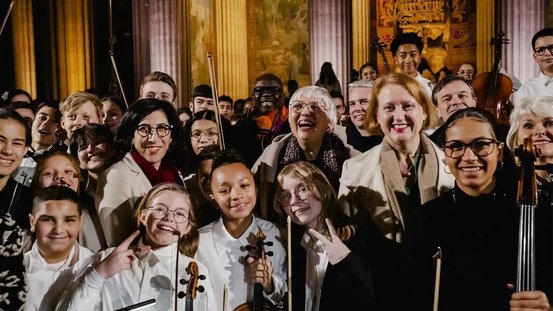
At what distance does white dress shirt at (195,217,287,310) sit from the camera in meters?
3.65

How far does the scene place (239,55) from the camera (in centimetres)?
1759

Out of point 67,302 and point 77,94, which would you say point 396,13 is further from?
point 67,302

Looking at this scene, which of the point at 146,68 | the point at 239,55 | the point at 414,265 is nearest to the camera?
the point at 414,265

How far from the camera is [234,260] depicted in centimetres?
370

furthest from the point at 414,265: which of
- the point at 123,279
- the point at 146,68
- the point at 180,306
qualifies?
the point at 146,68

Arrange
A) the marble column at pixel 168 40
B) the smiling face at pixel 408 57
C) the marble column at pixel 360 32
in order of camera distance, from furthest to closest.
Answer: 1. the marble column at pixel 360 32
2. the marble column at pixel 168 40
3. the smiling face at pixel 408 57

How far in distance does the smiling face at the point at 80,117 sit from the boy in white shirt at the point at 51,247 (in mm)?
1439

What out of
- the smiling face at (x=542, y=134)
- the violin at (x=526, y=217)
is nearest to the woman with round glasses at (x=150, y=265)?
the violin at (x=526, y=217)

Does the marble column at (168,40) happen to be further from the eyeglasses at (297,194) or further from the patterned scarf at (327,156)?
the eyeglasses at (297,194)

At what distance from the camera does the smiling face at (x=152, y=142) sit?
4.04 metres

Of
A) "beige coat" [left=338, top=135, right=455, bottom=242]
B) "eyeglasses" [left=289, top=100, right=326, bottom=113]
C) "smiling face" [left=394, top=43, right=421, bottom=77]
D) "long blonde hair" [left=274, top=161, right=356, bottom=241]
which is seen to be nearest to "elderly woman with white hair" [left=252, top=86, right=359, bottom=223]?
"eyeglasses" [left=289, top=100, right=326, bottom=113]

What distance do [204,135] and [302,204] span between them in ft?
5.00

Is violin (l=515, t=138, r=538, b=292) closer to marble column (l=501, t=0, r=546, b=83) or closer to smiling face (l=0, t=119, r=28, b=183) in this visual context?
smiling face (l=0, t=119, r=28, b=183)

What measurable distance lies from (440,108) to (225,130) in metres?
1.86
